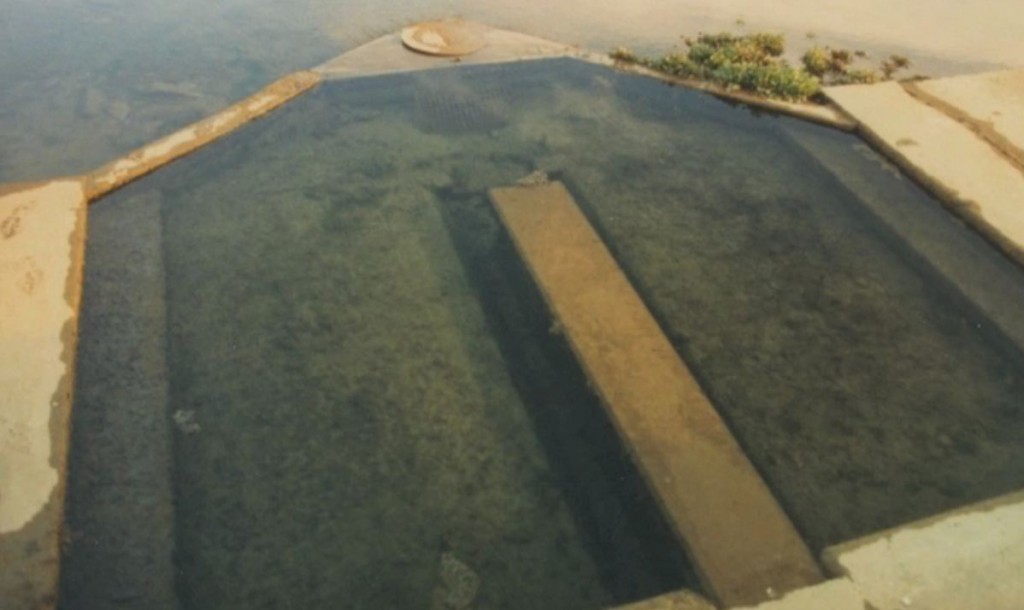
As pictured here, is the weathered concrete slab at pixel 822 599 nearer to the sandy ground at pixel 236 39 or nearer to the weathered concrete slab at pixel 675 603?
the weathered concrete slab at pixel 675 603

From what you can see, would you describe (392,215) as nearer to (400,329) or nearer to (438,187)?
(438,187)

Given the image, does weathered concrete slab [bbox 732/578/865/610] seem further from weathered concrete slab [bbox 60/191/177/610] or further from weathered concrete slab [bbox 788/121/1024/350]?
weathered concrete slab [bbox 60/191/177/610]

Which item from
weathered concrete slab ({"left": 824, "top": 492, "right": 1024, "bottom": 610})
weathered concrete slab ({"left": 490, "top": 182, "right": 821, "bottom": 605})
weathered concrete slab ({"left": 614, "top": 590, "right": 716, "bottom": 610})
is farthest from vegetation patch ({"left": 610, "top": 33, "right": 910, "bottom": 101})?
weathered concrete slab ({"left": 614, "top": 590, "right": 716, "bottom": 610})

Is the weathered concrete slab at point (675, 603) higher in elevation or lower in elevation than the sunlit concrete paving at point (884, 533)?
lower

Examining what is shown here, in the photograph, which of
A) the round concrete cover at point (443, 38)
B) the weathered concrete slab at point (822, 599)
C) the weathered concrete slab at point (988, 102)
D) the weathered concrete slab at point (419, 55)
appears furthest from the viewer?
the round concrete cover at point (443, 38)

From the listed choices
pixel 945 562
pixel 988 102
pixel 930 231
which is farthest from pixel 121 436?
pixel 988 102

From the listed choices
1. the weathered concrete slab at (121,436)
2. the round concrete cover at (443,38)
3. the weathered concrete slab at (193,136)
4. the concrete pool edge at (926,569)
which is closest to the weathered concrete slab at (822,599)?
the concrete pool edge at (926,569)
